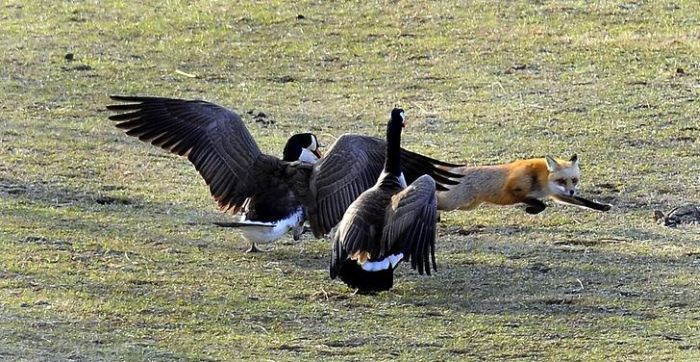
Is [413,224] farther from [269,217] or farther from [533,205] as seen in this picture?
[533,205]

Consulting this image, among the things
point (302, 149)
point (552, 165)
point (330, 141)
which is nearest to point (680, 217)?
point (552, 165)

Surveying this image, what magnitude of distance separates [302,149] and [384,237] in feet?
7.46

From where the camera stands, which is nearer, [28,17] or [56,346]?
[56,346]

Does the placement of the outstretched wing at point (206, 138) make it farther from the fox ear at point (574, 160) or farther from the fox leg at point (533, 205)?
the fox ear at point (574, 160)

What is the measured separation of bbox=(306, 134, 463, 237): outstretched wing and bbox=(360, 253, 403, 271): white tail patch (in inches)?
40.3

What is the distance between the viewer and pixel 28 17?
15.6 m

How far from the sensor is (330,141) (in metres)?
11.6

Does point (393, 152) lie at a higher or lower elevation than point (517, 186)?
higher

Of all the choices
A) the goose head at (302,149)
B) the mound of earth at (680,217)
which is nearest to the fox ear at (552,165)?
the mound of earth at (680,217)

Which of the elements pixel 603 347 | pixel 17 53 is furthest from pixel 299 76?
pixel 603 347

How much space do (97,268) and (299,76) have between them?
551cm

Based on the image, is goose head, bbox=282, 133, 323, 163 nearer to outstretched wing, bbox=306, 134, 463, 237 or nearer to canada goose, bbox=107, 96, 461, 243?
canada goose, bbox=107, 96, 461, 243

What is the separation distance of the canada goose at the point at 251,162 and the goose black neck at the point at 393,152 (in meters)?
0.43

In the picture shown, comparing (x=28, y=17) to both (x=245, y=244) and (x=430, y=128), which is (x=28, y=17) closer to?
(x=430, y=128)
